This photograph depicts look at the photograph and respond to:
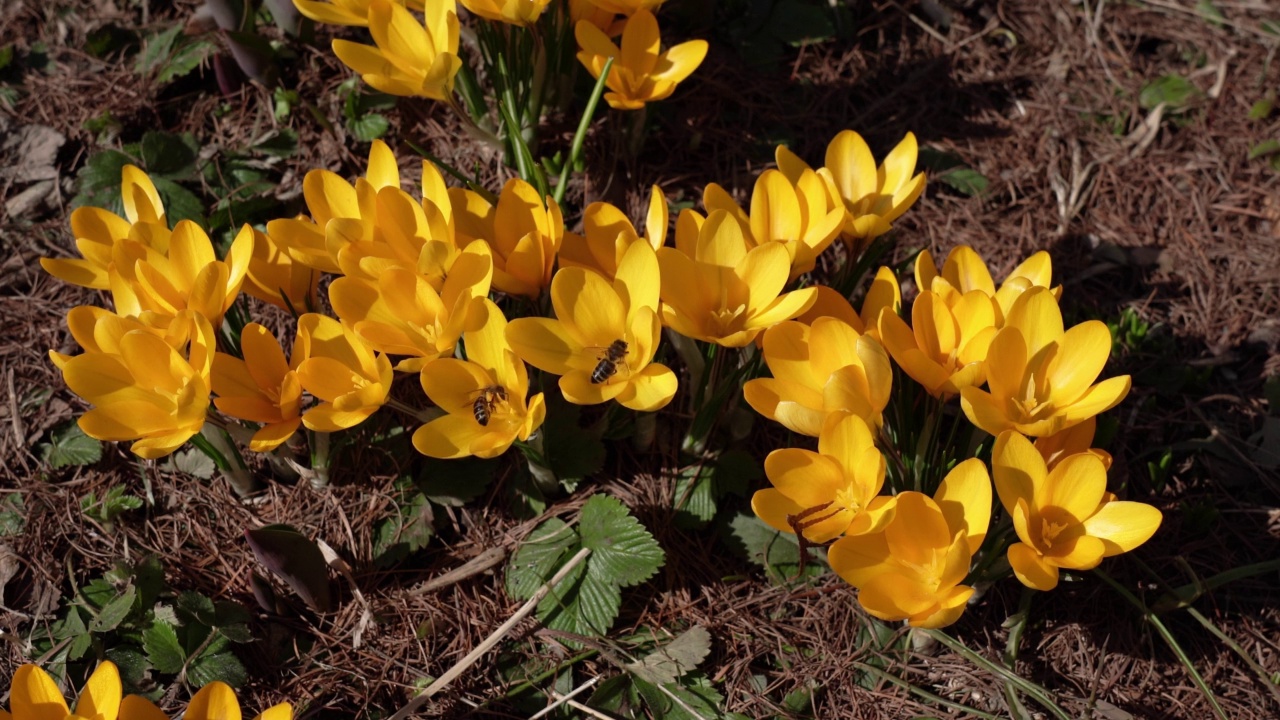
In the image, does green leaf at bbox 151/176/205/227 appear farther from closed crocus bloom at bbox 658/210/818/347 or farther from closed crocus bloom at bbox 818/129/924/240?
closed crocus bloom at bbox 818/129/924/240

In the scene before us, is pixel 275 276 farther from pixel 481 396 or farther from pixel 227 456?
pixel 481 396

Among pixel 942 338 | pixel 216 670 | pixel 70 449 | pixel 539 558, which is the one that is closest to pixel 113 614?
pixel 216 670

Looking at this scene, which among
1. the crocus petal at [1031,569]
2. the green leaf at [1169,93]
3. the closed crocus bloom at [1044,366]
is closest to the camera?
the crocus petal at [1031,569]

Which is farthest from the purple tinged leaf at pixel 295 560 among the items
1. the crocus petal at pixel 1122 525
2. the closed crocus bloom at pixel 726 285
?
the crocus petal at pixel 1122 525

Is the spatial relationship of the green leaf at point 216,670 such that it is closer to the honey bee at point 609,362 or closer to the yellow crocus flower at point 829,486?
the honey bee at point 609,362

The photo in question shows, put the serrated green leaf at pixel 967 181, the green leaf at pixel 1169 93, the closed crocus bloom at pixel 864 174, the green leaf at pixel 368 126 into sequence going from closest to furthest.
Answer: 1. the closed crocus bloom at pixel 864 174
2. the green leaf at pixel 368 126
3. the serrated green leaf at pixel 967 181
4. the green leaf at pixel 1169 93

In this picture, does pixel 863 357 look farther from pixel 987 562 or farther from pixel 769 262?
pixel 987 562

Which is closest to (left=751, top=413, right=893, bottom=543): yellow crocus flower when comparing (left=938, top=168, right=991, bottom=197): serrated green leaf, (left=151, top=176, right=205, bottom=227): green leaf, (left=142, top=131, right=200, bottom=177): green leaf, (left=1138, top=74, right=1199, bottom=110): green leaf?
(left=938, top=168, right=991, bottom=197): serrated green leaf
